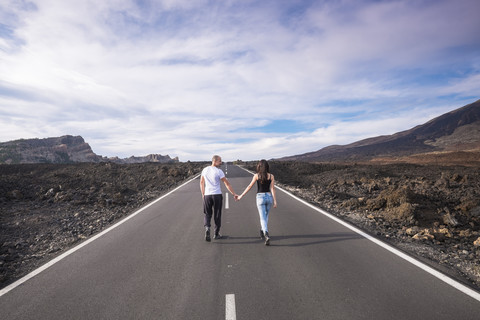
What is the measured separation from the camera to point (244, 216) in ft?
29.0

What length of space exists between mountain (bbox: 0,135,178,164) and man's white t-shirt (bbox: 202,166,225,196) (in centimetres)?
5347

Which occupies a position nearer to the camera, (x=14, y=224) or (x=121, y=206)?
(x=14, y=224)

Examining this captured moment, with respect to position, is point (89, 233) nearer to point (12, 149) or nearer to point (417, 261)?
point (417, 261)

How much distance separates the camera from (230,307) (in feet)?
11.4

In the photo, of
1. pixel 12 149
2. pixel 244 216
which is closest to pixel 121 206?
pixel 244 216

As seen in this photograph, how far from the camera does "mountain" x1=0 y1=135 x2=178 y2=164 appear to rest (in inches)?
1924

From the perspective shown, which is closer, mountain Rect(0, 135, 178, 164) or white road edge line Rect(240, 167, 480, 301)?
white road edge line Rect(240, 167, 480, 301)

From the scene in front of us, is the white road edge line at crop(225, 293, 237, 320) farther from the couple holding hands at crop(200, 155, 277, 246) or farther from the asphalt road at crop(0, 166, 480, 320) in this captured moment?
the couple holding hands at crop(200, 155, 277, 246)

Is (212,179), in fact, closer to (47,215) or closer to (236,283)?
(236,283)

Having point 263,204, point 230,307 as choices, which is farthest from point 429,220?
point 230,307

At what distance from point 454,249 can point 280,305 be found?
4.49 meters

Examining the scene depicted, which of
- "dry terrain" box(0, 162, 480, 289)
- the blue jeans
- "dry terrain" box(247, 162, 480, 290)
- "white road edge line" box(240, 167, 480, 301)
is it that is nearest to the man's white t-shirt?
the blue jeans

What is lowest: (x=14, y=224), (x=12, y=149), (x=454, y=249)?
(x=454, y=249)

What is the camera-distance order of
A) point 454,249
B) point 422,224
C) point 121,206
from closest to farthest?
point 454,249, point 422,224, point 121,206
